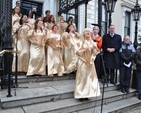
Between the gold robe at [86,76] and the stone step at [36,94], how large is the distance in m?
0.38

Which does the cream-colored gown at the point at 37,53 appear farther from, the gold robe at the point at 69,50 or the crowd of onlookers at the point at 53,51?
the gold robe at the point at 69,50

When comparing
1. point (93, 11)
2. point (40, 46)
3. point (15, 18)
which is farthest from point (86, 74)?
point (93, 11)

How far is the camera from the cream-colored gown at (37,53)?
5.64m

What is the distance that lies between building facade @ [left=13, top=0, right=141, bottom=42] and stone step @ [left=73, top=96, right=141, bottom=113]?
2.93m

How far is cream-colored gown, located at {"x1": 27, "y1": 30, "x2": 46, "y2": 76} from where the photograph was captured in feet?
18.5

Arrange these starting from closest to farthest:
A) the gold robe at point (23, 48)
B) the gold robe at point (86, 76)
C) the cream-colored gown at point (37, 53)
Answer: the gold robe at point (86, 76)
the cream-colored gown at point (37, 53)
the gold robe at point (23, 48)

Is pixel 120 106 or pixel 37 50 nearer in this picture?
pixel 120 106

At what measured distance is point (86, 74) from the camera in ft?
14.9

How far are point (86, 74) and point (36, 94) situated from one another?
4.26 ft

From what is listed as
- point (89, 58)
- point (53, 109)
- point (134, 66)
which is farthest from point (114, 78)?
point (53, 109)

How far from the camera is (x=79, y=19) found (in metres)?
9.96

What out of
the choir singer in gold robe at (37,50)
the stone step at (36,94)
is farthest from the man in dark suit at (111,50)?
the choir singer in gold robe at (37,50)

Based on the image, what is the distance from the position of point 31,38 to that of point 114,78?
10.1 ft

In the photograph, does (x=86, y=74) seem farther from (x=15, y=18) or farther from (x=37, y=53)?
(x=15, y=18)
